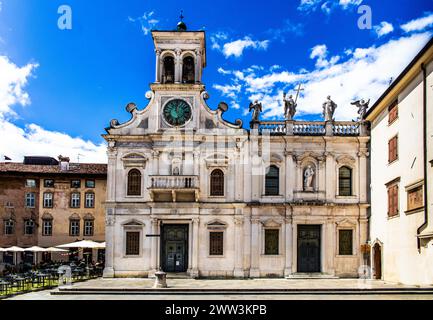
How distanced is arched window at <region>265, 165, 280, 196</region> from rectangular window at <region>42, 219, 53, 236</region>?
825 inches

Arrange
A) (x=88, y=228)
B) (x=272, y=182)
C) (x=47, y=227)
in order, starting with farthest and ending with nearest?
(x=88, y=228), (x=47, y=227), (x=272, y=182)

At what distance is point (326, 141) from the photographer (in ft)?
104

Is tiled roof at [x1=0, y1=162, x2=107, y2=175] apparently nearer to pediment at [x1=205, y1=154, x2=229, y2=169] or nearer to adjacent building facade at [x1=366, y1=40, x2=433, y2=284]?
pediment at [x1=205, y1=154, x2=229, y2=169]

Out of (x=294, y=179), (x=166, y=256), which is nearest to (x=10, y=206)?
(x=166, y=256)

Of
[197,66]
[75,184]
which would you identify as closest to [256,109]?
[197,66]

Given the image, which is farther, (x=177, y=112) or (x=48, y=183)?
(x=48, y=183)

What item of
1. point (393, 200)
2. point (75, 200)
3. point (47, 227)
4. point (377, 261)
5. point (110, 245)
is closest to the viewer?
point (393, 200)

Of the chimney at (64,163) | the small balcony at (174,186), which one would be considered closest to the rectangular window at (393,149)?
the small balcony at (174,186)

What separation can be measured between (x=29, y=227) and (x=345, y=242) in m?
26.1

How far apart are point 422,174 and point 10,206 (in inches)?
1348

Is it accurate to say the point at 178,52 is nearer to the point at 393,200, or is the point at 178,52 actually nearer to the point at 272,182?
the point at 272,182

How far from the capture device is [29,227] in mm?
43344

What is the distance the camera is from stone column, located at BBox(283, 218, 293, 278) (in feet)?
101

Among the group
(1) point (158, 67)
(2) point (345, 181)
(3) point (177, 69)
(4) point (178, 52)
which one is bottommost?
(2) point (345, 181)
